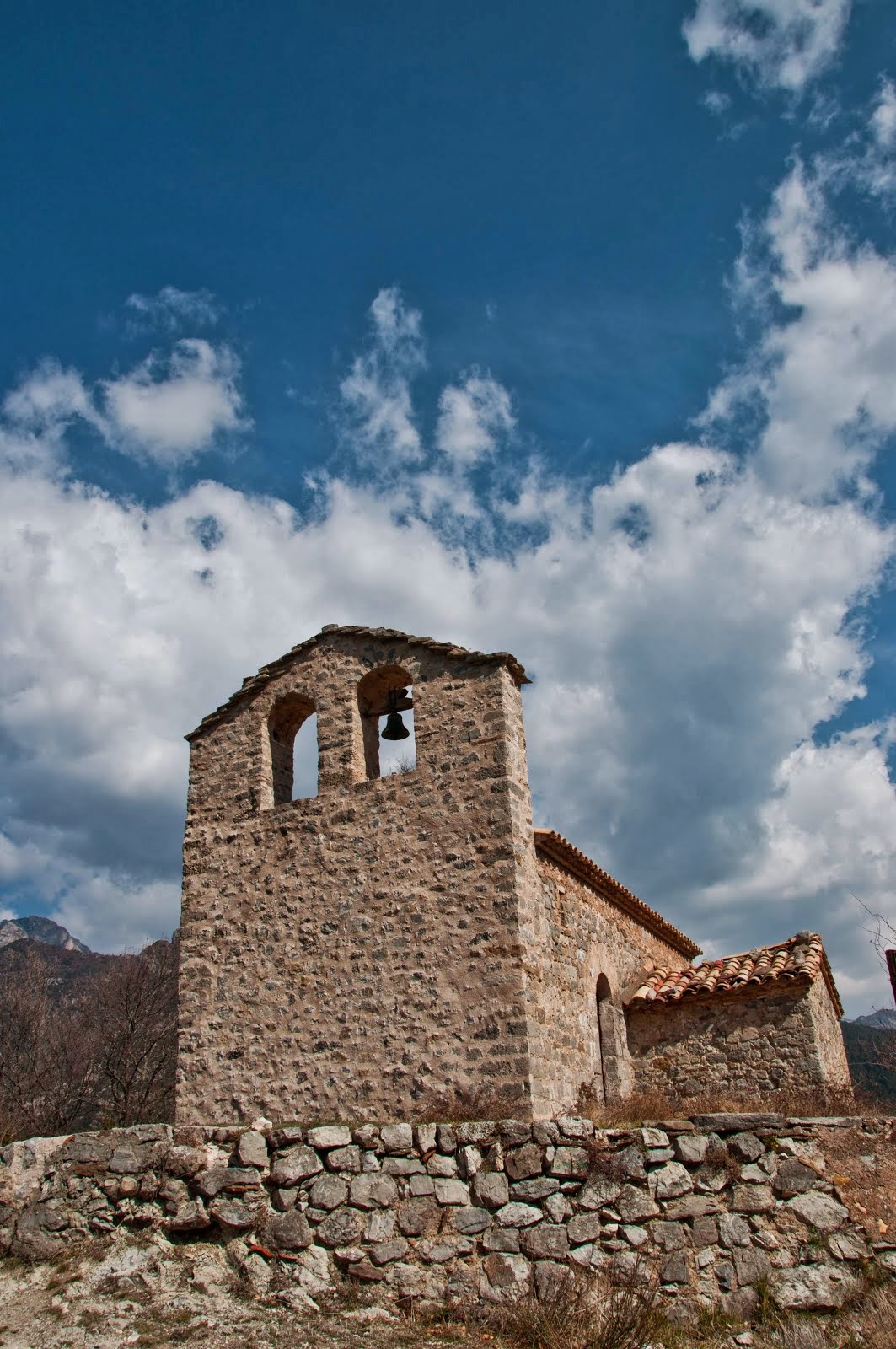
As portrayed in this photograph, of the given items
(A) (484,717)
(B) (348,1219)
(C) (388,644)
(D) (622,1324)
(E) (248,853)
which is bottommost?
(D) (622,1324)

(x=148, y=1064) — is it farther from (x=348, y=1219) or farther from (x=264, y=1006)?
(x=348, y=1219)

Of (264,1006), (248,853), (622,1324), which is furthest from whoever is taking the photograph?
(248,853)

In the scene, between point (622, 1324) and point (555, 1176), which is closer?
point (622, 1324)

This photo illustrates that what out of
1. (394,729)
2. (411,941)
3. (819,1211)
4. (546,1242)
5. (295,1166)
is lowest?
(546,1242)

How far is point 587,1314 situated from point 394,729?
→ 7971mm

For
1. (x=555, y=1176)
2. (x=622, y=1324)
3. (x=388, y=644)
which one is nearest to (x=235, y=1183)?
(x=555, y=1176)

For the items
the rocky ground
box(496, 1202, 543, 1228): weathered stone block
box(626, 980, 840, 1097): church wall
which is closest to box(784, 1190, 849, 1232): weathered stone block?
box(496, 1202, 543, 1228): weathered stone block

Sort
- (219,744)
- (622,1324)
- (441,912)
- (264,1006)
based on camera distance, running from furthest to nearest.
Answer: (219,744) → (264,1006) → (441,912) → (622,1324)

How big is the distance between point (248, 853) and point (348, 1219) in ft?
19.6

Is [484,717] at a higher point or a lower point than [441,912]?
higher

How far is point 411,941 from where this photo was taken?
480 inches

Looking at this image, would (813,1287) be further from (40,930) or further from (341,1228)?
(40,930)

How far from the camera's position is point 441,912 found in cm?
1211

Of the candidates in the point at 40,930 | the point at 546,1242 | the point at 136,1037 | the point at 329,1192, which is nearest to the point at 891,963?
the point at 546,1242
